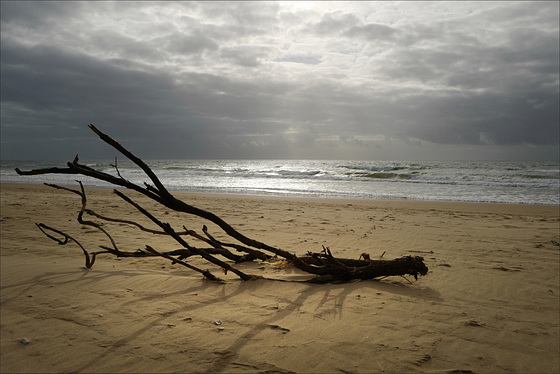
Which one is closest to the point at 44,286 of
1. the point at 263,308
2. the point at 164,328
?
the point at 164,328

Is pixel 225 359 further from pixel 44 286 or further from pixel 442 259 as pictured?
pixel 442 259

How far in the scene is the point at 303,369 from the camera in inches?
88.0

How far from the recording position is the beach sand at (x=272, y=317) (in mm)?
2350

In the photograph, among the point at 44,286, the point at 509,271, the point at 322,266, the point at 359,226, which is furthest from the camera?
the point at 359,226

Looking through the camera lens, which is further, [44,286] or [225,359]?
[44,286]

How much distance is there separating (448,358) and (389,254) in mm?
3193

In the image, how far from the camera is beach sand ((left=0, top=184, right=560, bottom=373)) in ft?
7.71

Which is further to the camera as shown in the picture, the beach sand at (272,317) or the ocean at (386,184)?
the ocean at (386,184)

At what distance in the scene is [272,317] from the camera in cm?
290

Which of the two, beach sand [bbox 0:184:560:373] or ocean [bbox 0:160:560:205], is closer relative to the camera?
beach sand [bbox 0:184:560:373]

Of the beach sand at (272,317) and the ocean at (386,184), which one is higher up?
the ocean at (386,184)

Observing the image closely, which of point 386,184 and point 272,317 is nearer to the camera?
A: point 272,317

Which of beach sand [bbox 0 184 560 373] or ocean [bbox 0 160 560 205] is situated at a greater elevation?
ocean [bbox 0 160 560 205]

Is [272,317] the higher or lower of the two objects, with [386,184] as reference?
lower
